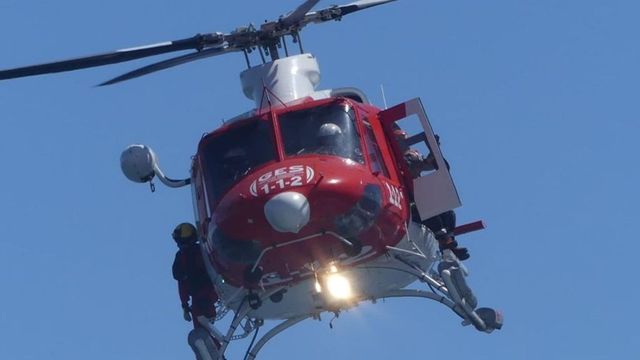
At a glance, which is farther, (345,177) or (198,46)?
(198,46)

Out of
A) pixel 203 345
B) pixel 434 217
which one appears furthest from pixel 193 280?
pixel 434 217

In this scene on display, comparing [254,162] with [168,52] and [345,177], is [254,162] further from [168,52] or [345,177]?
[168,52]

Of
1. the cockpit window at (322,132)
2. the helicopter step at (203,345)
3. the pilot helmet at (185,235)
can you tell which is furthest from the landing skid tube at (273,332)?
the cockpit window at (322,132)

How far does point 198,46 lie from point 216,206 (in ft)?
14.8

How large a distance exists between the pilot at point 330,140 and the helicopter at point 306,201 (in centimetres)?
2

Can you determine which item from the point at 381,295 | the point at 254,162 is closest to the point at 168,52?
the point at 254,162

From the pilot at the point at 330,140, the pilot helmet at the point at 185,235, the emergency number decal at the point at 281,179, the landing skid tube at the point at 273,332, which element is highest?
the pilot at the point at 330,140

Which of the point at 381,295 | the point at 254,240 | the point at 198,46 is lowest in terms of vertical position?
the point at 381,295

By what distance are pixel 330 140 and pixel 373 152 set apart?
928 mm

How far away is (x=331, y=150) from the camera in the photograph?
1098 inches

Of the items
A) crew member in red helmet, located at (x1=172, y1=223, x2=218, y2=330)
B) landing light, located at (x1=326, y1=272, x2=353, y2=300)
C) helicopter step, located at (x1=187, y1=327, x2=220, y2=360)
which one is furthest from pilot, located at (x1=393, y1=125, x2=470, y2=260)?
helicopter step, located at (x1=187, y1=327, x2=220, y2=360)

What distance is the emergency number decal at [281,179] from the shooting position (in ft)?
87.8

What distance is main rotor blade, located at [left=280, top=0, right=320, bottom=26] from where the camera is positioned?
99.7 ft

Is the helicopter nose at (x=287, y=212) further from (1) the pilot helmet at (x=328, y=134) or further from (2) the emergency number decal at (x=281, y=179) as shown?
(1) the pilot helmet at (x=328, y=134)
